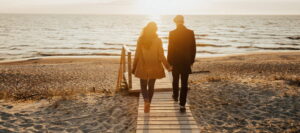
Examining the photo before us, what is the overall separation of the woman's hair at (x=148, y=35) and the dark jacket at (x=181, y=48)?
48cm

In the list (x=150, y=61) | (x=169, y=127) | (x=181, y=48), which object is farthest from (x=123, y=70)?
(x=169, y=127)

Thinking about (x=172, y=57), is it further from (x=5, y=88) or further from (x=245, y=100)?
(x=5, y=88)

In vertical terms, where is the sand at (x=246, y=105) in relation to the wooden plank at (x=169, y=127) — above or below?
below

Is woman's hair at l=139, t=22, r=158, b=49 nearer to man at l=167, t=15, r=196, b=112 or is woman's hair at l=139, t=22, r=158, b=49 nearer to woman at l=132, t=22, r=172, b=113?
woman at l=132, t=22, r=172, b=113

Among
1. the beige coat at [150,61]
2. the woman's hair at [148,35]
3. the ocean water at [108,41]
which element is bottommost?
the ocean water at [108,41]

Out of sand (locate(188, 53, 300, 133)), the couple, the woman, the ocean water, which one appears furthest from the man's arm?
the ocean water

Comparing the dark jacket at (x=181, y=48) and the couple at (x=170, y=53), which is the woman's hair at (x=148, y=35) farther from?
the dark jacket at (x=181, y=48)

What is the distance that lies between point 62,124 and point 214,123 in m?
3.53

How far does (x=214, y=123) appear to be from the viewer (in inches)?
241

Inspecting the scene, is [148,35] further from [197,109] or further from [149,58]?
[197,109]

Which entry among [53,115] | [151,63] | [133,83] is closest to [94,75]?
[133,83]

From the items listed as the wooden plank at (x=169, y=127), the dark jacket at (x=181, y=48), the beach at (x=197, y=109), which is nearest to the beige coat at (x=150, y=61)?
the dark jacket at (x=181, y=48)

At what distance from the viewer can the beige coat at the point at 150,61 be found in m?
5.54

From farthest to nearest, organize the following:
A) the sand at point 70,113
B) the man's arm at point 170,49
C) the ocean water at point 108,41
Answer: the ocean water at point 108,41 → the sand at point 70,113 → the man's arm at point 170,49
